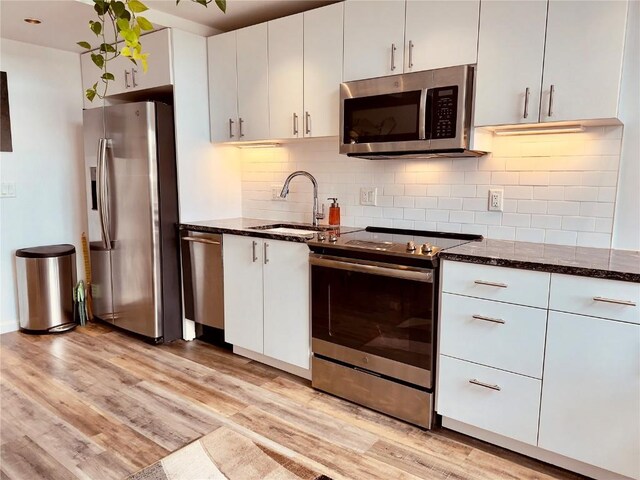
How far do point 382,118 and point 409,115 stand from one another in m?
0.16

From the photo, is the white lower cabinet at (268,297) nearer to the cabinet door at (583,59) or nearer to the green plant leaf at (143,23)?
the cabinet door at (583,59)

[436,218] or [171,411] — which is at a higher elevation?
[436,218]

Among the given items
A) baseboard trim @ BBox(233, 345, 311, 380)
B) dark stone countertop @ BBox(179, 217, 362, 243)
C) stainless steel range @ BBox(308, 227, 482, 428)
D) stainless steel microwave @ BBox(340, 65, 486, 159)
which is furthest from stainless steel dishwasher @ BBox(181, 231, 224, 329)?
stainless steel microwave @ BBox(340, 65, 486, 159)

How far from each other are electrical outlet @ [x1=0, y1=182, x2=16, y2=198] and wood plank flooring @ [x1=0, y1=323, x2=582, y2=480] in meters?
1.18

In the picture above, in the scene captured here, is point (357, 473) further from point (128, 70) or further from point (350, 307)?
point (128, 70)

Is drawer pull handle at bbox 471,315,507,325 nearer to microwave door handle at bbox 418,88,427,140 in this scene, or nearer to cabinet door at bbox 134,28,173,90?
microwave door handle at bbox 418,88,427,140

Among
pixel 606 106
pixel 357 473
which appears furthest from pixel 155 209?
pixel 606 106

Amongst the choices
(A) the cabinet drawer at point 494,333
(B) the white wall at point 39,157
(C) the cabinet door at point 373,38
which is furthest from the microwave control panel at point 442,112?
(B) the white wall at point 39,157

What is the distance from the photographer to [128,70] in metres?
3.39

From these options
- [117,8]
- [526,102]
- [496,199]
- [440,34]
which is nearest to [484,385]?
[496,199]

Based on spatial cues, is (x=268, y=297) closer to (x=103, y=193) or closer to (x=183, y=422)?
(x=183, y=422)

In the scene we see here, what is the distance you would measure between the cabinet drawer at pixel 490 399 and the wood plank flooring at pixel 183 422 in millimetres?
138

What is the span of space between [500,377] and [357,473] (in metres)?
0.73

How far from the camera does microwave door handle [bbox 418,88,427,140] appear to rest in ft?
7.58
